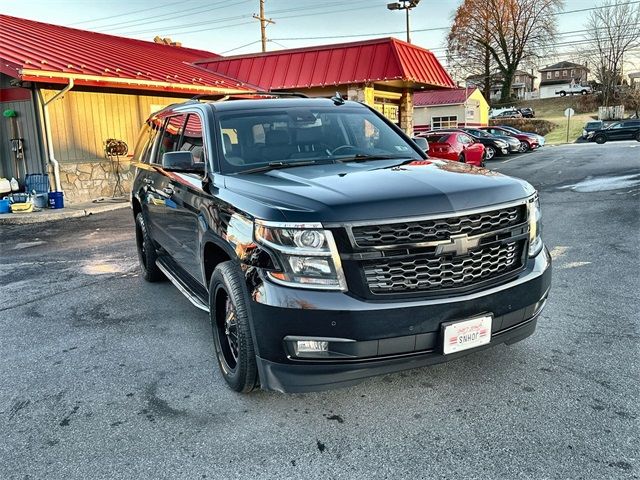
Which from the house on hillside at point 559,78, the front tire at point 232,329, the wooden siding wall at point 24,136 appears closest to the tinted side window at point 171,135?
the front tire at point 232,329

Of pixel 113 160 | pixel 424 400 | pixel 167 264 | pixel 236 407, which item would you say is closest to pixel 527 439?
pixel 424 400

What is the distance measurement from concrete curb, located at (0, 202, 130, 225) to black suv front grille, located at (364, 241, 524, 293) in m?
10.7

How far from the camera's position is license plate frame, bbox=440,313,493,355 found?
2912mm

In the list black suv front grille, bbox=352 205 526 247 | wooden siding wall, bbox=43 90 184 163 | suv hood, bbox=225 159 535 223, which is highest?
wooden siding wall, bbox=43 90 184 163

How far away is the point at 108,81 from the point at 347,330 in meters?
12.3

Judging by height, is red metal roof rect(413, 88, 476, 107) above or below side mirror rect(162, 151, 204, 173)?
above

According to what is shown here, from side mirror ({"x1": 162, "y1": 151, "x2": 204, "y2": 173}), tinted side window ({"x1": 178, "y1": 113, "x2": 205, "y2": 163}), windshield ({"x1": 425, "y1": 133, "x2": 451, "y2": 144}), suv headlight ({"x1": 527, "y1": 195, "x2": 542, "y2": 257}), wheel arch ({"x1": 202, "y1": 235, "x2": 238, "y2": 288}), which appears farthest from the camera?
windshield ({"x1": 425, "y1": 133, "x2": 451, "y2": 144})

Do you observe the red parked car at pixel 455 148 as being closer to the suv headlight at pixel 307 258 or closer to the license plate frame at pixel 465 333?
the license plate frame at pixel 465 333

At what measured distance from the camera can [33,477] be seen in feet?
9.18

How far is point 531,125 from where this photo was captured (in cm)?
5372

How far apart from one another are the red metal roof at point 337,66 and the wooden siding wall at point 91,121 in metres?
5.13

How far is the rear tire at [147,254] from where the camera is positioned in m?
6.07

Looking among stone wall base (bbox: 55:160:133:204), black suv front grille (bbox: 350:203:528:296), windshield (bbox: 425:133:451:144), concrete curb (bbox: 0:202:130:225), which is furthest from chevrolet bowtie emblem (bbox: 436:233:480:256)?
windshield (bbox: 425:133:451:144)

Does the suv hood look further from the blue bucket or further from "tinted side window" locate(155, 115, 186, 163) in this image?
the blue bucket
